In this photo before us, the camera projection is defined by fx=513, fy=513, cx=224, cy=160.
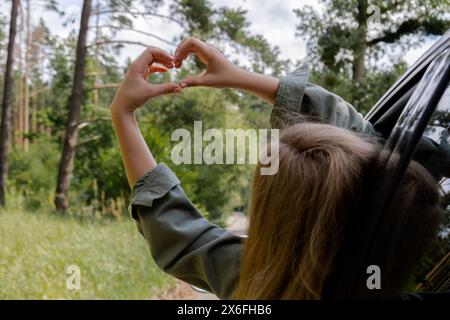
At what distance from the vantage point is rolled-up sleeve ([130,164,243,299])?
0.79 metres

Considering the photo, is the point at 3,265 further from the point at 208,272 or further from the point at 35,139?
the point at 35,139

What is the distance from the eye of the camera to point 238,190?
10414 millimetres

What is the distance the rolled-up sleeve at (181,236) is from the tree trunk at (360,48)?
471 centimetres

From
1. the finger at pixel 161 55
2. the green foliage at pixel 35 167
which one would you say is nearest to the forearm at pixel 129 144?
the finger at pixel 161 55

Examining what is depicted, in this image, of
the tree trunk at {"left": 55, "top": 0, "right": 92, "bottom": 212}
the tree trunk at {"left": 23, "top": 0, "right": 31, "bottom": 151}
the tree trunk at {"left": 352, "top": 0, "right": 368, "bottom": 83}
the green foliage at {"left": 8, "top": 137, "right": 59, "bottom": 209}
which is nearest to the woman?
the tree trunk at {"left": 352, "top": 0, "right": 368, "bottom": 83}

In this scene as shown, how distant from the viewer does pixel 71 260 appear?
4.29 m

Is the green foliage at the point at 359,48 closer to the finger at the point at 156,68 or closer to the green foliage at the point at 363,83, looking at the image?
the green foliage at the point at 363,83

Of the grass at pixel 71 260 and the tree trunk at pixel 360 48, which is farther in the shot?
the tree trunk at pixel 360 48

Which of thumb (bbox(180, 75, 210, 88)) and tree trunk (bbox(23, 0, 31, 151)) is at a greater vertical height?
tree trunk (bbox(23, 0, 31, 151))

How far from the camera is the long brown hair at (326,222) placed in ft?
2.15

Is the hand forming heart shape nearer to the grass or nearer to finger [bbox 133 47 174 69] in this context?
finger [bbox 133 47 174 69]

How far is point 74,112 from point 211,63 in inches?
293

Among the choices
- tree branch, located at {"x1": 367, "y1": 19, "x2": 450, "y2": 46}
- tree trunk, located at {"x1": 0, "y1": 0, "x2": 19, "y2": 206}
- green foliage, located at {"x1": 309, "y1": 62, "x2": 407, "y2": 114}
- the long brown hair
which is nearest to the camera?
the long brown hair

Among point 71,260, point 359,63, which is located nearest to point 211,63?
point 71,260
